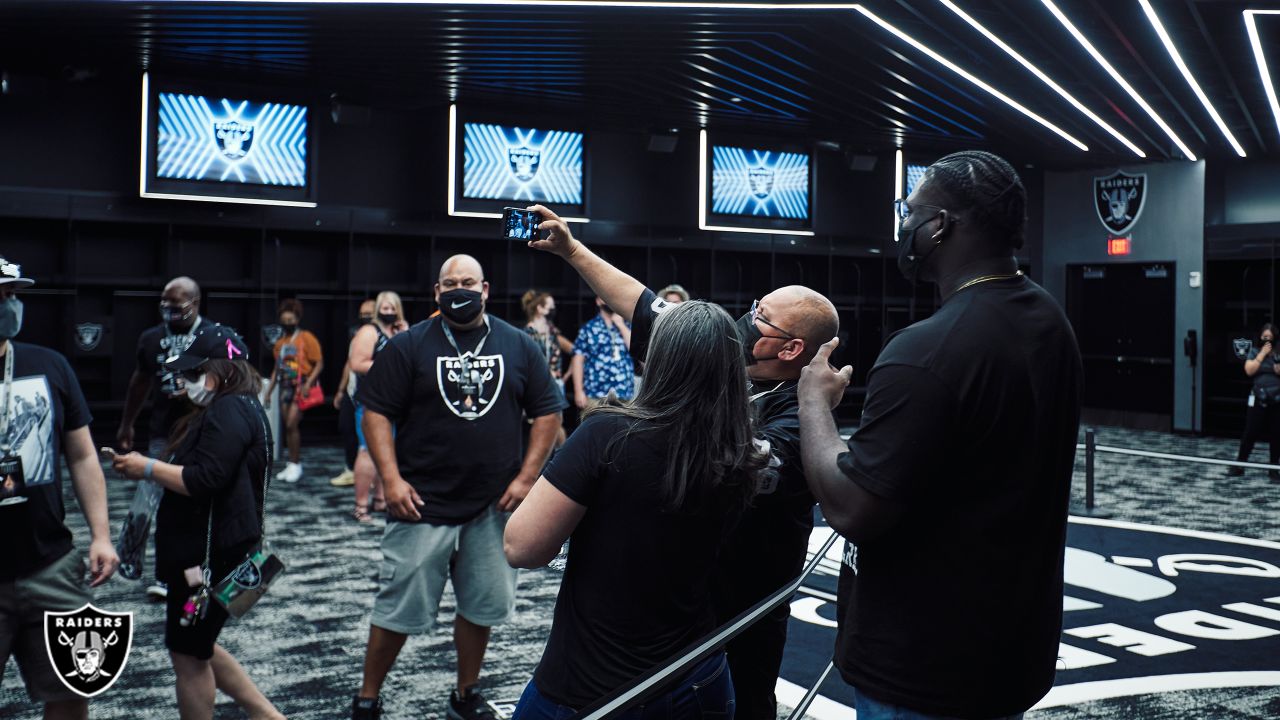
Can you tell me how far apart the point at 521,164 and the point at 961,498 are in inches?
458

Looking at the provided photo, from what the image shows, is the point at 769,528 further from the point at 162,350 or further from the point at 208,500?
the point at 162,350

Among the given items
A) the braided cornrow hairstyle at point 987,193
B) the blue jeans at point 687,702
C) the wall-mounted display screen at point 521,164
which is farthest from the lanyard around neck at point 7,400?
the wall-mounted display screen at point 521,164

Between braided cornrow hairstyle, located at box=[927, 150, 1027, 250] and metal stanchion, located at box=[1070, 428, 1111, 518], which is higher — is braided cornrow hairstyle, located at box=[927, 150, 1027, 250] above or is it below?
above

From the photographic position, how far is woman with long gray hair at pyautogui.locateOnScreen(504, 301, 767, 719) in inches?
79.4

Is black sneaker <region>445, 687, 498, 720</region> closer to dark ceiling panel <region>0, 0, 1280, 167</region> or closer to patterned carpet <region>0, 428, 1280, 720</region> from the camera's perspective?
patterned carpet <region>0, 428, 1280, 720</region>

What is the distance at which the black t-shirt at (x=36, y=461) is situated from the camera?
284 centimetres

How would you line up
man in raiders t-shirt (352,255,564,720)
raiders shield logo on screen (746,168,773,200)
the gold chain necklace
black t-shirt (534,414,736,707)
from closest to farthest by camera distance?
the gold chain necklace → black t-shirt (534,414,736,707) → man in raiders t-shirt (352,255,564,720) → raiders shield logo on screen (746,168,773,200)

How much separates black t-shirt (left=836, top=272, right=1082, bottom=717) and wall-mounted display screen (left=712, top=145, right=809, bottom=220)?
12572 millimetres

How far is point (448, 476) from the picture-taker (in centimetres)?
386

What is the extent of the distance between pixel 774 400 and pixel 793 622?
295 cm

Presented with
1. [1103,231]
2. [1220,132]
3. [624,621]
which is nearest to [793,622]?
[624,621]

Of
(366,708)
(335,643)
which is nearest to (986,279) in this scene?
(366,708)

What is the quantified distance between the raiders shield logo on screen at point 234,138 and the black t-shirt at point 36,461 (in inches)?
349

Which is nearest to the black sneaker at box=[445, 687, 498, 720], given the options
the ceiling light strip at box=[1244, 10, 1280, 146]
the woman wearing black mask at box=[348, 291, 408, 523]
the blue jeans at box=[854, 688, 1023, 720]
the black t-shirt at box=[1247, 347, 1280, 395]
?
the blue jeans at box=[854, 688, 1023, 720]
